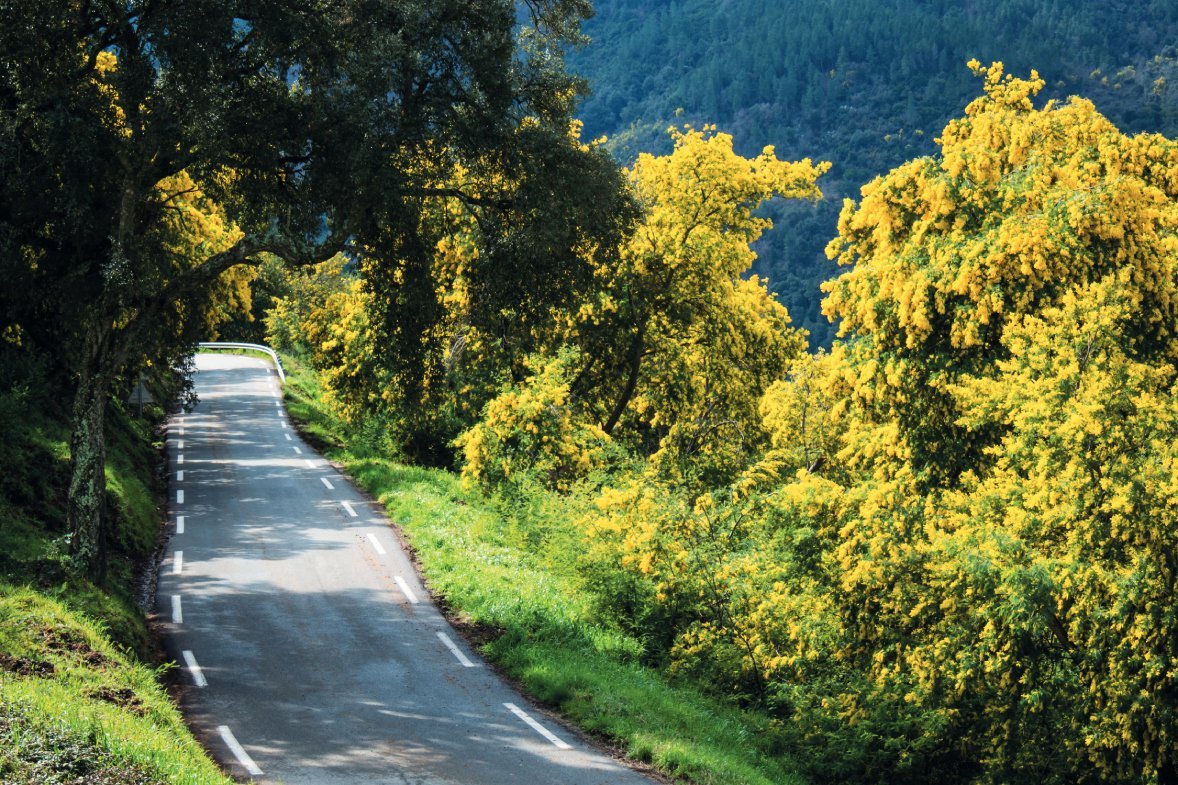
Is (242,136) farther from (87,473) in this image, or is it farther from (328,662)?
(328,662)

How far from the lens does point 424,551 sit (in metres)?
21.3

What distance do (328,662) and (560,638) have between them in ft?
11.0

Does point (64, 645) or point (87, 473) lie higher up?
point (87, 473)

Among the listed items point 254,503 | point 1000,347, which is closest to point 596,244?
point 1000,347

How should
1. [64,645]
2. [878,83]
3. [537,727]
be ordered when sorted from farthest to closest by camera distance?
[878,83]
[537,727]
[64,645]

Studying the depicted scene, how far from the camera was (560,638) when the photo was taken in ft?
53.2

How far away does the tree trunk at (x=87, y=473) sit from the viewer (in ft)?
50.2

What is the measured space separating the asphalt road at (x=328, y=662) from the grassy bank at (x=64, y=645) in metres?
0.83

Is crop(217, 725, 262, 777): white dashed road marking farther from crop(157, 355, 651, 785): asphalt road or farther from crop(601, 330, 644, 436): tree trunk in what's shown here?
crop(601, 330, 644, 436): tree trunk

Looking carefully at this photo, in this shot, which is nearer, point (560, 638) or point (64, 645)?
point (64, 645)

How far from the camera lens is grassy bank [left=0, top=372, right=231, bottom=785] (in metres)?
8.74

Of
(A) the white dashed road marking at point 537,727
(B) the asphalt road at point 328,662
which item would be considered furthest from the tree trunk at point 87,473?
(A) the white dashed road marking at point 537,727

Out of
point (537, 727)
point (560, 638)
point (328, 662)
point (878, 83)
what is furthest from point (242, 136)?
point (878, 83)

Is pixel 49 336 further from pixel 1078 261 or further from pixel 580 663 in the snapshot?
pixel 1078 261
